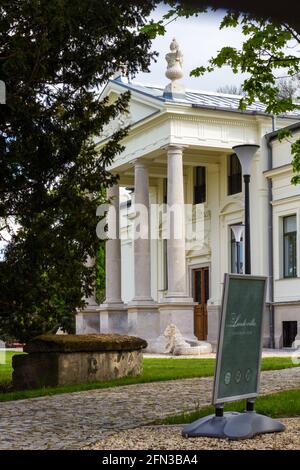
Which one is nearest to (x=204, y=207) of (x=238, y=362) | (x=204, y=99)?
(x=204, y=99)

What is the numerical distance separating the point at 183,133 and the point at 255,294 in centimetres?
2175

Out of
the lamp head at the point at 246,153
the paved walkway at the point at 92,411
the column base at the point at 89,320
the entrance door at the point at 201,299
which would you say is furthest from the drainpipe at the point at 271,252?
the paved walkway at the point at 92,411

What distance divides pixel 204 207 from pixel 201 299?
418 centimetres

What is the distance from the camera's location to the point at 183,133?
27969mm

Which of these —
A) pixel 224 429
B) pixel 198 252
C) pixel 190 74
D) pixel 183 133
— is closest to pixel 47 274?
pixel 190 74

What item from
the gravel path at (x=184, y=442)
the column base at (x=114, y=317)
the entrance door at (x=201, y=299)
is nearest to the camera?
the gravel path at (x=184, y=442)

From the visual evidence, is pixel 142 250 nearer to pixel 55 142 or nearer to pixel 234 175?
pixel 234 175

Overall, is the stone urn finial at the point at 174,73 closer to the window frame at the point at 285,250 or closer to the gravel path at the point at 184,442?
the window frame at the point at 285,250

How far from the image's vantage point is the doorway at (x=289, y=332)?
1067 inches

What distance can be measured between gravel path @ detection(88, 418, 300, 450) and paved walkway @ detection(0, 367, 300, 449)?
26 centimetres

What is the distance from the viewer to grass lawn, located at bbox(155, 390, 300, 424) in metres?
7.62

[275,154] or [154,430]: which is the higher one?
[275,154]

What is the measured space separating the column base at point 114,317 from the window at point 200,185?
6032 millimetres

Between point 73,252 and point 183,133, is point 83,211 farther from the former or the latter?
point 183,133
